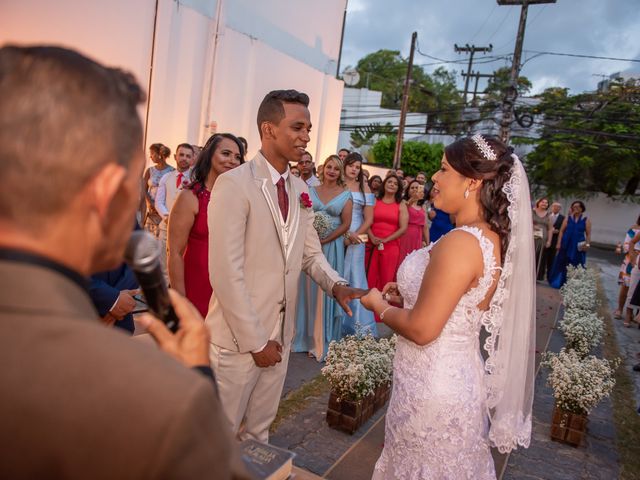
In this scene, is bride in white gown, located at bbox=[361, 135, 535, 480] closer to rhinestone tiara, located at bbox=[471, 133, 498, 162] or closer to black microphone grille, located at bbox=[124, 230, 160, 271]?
rhinestone tiara, located at bbox=[471, 133, 498, 162]

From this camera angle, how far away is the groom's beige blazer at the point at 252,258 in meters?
2.63

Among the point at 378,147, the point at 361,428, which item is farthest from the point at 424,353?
the point at 378,147

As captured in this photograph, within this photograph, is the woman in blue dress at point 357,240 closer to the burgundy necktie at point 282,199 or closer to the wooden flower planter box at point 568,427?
the wooden flower planter box at point 568,427

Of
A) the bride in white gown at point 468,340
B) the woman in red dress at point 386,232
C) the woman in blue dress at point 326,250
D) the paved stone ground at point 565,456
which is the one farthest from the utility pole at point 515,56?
the bride in white gown at point 468,340

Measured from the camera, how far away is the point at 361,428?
4.51 metres

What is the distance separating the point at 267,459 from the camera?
5.52ft

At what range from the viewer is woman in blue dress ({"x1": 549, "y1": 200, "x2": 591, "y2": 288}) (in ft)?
44.4

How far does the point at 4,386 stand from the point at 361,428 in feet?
13.6

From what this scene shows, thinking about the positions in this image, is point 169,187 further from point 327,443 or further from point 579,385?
point 579,385

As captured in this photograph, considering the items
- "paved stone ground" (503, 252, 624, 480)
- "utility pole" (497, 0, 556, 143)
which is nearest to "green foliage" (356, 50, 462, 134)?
"utility pole" (497, 0, 556, 143)

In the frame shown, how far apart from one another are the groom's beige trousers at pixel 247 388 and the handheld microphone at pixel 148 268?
5.68ft

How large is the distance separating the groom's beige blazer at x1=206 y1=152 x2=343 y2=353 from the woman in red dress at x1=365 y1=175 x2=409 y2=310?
4.86 meters

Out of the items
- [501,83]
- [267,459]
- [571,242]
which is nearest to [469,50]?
[501,83]

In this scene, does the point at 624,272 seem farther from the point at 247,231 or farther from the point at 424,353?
the point at 247,231
